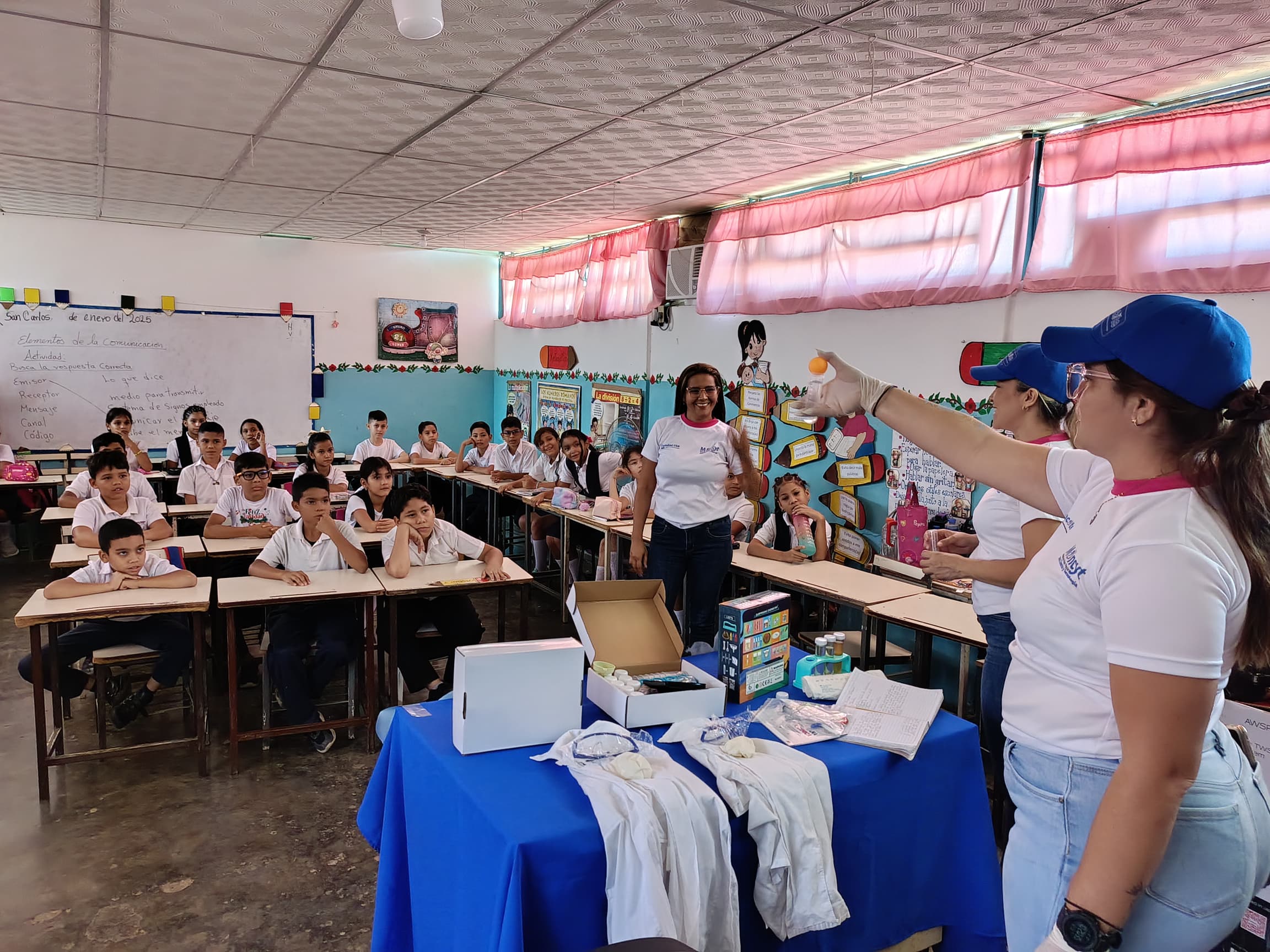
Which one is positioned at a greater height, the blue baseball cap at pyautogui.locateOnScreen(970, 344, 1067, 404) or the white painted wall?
the white painted wall

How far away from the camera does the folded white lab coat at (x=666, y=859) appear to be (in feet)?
4.86

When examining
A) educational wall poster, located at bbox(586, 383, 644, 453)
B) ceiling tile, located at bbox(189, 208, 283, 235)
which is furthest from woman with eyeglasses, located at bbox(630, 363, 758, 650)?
ceiling tile, located at bbox(189, 208, 283, 235)

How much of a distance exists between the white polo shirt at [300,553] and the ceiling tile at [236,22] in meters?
2.04

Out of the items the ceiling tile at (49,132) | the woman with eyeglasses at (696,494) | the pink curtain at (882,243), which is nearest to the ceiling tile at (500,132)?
the woman with eyeglasses at (696,494)

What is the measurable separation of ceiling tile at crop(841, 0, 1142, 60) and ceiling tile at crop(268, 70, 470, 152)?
5.68 feet

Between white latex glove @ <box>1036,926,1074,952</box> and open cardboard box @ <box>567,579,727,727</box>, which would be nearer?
white latex glove @ <box>1036,926,1074,952</box>

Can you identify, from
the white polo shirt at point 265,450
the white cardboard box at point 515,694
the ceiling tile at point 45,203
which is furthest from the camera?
the white polo shirt at point 265,450

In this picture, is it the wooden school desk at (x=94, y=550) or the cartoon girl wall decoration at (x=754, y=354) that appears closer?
the wooden school desk at (x=94, y=550)

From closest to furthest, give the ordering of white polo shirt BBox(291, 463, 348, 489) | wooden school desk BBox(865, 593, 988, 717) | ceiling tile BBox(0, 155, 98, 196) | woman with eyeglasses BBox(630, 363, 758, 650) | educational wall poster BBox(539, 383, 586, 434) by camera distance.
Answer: wooden school desk BBox(865, 593, 988, 717)
woman with eyeglasses BBox(630, 363, 758, 650)
ceiling tile BBox(0, 155, 98, 196)
white polo shirt BBox(291, 463, 348, 489)
educational wall poster BBox(539, 383, 586, 434)

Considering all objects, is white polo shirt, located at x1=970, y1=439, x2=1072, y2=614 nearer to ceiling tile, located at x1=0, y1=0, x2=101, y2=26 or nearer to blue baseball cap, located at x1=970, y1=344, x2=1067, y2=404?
blue baseball cap, located at x1=970, y1=344, x2=1067, y2=404

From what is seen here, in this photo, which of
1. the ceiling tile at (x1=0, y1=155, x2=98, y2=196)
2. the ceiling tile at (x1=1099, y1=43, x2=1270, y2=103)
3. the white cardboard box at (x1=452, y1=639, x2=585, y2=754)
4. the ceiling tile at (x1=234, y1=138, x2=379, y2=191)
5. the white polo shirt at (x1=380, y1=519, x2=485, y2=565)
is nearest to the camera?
the white cardboard box at (x1=452, y1=639, x2=585, y2=754)

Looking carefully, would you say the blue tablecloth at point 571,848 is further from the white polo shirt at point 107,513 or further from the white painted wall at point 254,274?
the white painted wall at point 254,274

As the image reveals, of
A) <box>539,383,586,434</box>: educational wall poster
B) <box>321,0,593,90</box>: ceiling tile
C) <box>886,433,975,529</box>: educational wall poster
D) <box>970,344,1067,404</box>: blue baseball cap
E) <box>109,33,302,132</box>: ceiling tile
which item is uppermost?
<box>109,33,302,132</box>: ceiling tile

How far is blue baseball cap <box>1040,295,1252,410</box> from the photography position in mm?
1048
